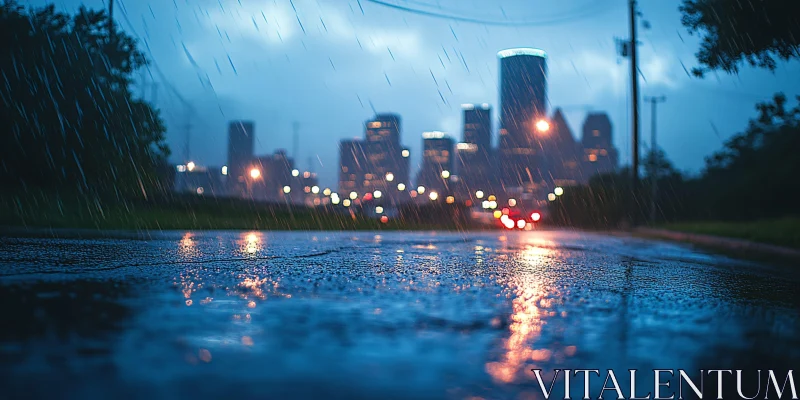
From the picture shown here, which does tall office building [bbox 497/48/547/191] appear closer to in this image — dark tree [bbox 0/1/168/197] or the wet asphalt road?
dark tree [bbox 0/1/168/197]

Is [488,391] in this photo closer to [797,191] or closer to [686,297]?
[686,297]

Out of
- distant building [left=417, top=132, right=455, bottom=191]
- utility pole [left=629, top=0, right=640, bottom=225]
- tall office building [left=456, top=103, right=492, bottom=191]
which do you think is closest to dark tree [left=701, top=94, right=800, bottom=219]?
utility pole [left=629, top=0, right=640, bottom=225]

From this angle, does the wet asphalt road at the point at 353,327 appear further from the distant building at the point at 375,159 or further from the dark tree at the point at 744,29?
the distant building at the point at 375,159

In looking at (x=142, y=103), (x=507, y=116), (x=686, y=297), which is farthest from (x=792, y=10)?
(x=507, y=116)

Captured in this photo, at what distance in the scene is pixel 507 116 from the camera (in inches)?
4727

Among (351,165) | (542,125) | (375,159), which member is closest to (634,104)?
(542,125)

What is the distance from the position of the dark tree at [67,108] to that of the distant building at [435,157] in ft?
372

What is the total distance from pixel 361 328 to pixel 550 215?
46.2 meters

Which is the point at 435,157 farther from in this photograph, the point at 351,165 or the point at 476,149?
the point at 351,165

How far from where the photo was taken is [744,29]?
17641mm

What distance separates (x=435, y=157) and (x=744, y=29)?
422 ft

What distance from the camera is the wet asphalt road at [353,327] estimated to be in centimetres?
397

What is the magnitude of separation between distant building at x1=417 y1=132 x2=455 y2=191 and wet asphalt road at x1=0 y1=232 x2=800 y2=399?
129 metres

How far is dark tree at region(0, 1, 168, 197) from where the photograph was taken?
73.3 feet
